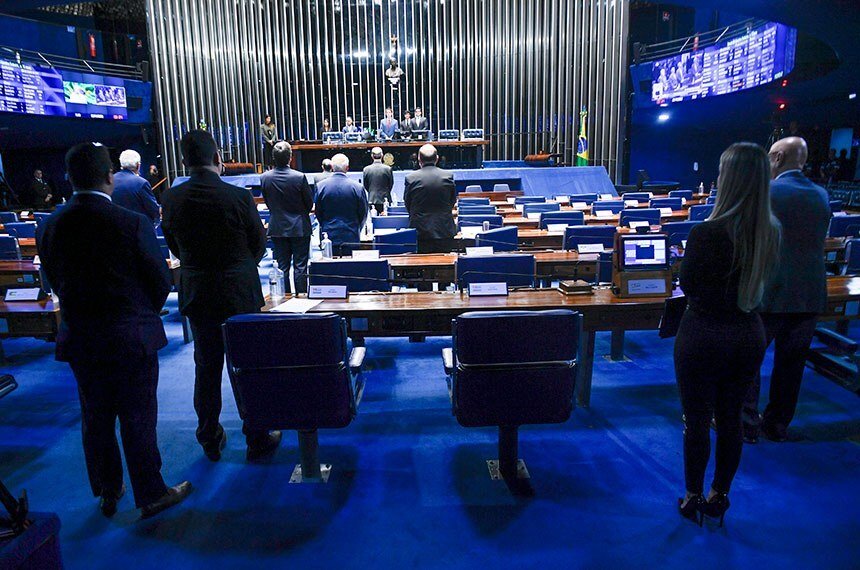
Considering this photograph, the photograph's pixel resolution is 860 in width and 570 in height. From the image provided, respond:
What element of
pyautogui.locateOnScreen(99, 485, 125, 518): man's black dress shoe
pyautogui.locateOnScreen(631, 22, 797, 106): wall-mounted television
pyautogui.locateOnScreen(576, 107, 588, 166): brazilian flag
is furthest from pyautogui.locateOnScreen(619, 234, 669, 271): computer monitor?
pyautogui.locateOnScreen(576, 107, 588, 166): brazilian flag

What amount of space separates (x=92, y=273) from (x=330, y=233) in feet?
10.4

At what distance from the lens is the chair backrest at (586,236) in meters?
4.81

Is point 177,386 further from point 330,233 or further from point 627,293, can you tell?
point 627,293

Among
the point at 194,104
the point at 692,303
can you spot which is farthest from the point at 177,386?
the point at 194,104

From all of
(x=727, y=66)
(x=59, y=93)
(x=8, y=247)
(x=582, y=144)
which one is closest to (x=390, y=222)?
(x=8, y=247)

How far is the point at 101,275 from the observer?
2045mm

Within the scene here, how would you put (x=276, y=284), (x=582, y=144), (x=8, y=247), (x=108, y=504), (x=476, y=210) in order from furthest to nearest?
(x=582, y=144) < (x=476, y=210) < (x=8, y=247) < (x=276, y=284) < (x=108, y=504)

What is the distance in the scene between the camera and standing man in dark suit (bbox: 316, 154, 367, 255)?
5.04 meters

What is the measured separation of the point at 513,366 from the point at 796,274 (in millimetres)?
1458

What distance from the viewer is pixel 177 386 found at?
382 centimetres

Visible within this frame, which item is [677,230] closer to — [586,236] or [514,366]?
[586,236]

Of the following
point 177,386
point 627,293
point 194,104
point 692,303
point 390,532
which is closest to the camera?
point 692,303

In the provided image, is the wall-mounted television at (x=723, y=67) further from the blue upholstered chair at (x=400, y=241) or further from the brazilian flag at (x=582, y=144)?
the blue upholstered chair at (x=400, y=241)

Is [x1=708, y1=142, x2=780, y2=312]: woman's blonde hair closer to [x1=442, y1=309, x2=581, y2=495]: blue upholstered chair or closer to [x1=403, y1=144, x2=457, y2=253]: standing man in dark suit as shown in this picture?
[x1=442, y1=309, x2=581, y2=495]: blue upholstered chair
